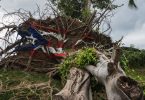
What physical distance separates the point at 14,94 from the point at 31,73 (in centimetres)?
191

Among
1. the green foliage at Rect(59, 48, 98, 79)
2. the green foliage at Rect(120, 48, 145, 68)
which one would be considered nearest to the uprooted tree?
the green foliage at Rect(59, 48, 98, 79)

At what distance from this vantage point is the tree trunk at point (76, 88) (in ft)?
30.2

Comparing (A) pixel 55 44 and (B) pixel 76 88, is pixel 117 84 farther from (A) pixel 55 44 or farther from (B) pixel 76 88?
(A) pixel 55 44

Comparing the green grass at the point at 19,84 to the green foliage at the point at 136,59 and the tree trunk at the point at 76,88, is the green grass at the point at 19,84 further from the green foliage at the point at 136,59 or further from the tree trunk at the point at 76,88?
the green foliage at the point at 136,59

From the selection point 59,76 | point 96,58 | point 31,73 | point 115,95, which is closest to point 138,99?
point 115,95

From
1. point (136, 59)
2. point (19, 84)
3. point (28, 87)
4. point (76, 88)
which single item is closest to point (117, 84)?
point (76, 88)

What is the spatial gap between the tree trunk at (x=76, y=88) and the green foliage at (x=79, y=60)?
0.22 meters

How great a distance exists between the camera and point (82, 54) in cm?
1080

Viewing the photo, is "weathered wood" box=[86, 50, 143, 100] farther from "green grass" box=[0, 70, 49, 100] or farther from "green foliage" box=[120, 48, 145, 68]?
"green foliage" box=[120, 48, 145, 68]

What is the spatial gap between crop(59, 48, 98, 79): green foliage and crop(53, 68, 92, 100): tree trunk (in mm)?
223

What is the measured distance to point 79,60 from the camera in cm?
1068

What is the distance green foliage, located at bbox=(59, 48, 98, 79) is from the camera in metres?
10.4

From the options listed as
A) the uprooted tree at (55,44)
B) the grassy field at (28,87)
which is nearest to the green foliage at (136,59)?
the uprooted tree at (55,44)

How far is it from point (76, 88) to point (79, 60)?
1.23 metres
